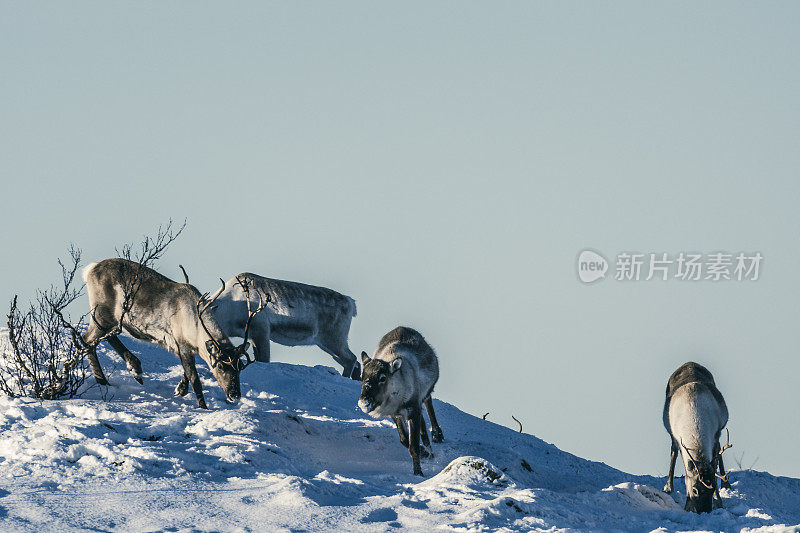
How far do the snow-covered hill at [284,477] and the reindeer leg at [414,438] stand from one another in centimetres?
22

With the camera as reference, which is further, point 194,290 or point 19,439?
point 194,290

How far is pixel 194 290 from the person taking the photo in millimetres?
15625

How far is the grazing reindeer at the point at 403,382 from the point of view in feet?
40.2

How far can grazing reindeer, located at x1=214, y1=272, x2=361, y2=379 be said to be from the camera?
17.8 m

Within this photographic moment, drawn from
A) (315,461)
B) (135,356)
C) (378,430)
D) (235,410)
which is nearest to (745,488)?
(378,430)

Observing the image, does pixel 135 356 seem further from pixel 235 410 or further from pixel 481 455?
pixel 481 455

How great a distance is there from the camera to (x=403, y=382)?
A: 12.6 meters

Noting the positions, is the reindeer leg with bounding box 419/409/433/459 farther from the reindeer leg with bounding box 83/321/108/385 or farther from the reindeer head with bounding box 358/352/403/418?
the reindeer leg with bounding box 83/321/108/385

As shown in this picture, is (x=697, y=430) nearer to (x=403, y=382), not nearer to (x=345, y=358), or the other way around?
(x=403, y=382)

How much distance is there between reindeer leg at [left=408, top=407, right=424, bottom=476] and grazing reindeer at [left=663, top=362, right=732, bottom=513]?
3254mm

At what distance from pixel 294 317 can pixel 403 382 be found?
6570 millimetres

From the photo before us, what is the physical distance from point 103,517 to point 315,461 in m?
3.56

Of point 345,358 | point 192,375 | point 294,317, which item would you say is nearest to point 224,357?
point 192,375

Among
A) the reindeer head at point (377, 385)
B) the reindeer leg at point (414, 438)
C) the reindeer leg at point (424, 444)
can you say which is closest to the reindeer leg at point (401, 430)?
the reindeer leg at point (414, 438)
